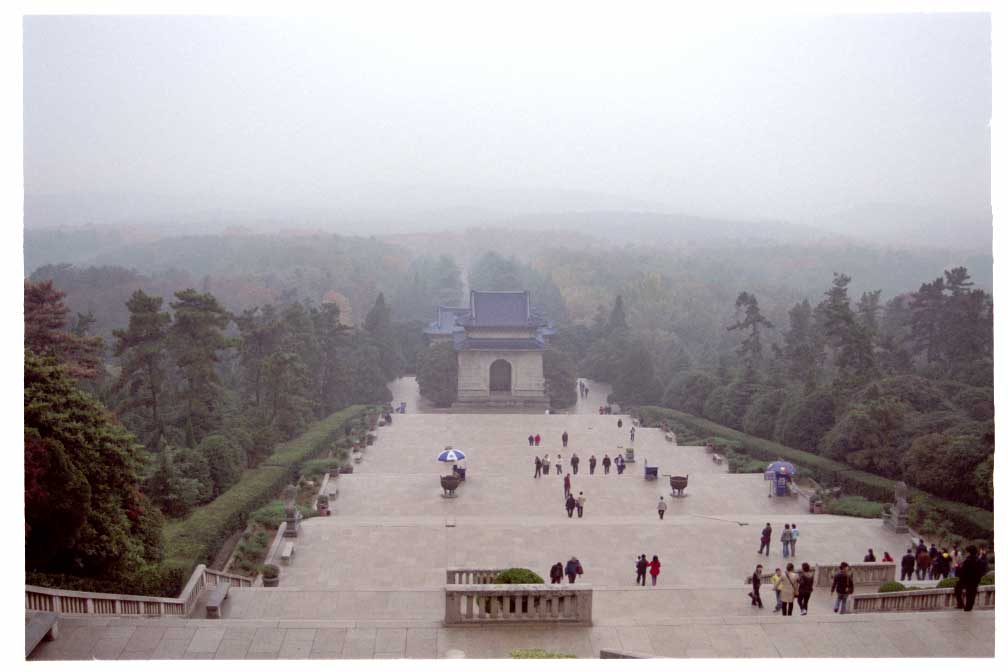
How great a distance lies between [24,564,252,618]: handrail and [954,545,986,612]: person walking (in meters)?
11.5

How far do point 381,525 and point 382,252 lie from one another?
95.9 m

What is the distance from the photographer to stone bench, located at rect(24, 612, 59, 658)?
32.2ft

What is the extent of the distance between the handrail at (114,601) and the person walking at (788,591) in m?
9.23

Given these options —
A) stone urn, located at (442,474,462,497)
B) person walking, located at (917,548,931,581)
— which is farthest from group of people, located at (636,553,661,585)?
stone urn, located at (442,474,462,497)

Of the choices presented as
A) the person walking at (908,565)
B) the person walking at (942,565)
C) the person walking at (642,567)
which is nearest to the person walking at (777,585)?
the person walking at (642,567)

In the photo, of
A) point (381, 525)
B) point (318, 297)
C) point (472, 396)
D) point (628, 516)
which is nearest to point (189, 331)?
point (381, 525)

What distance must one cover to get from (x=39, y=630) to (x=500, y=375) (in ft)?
124

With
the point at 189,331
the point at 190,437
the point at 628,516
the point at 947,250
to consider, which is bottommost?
the point at 628,516

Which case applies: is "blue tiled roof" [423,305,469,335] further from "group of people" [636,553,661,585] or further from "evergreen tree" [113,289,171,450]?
"group of people" [636,553,661,585]

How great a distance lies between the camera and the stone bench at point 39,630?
9805 millimetres

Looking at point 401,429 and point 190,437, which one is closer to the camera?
point 190,437

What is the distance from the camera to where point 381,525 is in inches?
746

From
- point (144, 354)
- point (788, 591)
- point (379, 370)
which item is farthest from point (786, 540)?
point (379, 370)

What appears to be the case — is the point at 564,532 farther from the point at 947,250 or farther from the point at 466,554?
the point at 947,250
